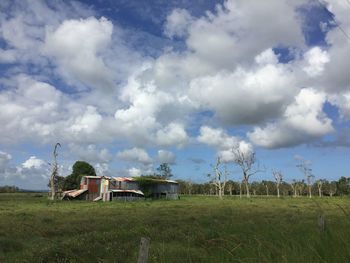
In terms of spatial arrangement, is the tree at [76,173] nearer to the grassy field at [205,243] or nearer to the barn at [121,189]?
the barn at [121,189]

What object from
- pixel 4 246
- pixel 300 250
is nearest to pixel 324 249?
pixel 300 250

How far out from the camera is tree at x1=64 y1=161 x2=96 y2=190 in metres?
103

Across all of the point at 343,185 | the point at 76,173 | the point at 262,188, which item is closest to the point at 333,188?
the point at 343,185

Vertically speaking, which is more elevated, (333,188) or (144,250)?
(333,188)

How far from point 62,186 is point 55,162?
26.7 m

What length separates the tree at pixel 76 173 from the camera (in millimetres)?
103000

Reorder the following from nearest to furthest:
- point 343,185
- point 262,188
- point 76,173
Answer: point 76,173, point 343,185, point 262,188

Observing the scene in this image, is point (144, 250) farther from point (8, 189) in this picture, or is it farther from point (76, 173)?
point (8, 189)

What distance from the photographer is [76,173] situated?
103625 millimetres

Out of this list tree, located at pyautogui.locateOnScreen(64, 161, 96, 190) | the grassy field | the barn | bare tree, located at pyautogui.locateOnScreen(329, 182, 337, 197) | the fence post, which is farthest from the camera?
bare tree, located at pyautogui.locateOnScreen(329, 182, 337, 197)

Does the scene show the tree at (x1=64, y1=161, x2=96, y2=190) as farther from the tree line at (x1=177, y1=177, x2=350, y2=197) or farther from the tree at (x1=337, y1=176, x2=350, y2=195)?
the tree at (x1=337, y1=176, x2=350, y2=195)

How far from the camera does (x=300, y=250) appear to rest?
16.2 feet

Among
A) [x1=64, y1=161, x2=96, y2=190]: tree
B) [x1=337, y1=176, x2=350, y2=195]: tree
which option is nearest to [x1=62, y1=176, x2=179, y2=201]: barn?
[x1=64, y1=161, x2=96, y2=190]: tree

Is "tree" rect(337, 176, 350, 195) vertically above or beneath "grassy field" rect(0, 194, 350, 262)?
above
